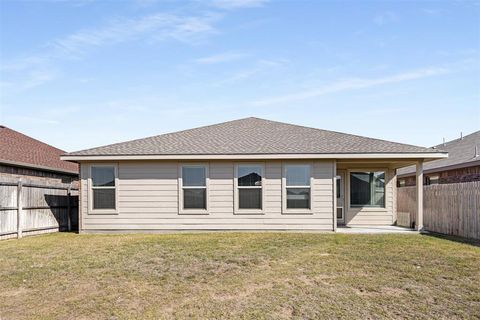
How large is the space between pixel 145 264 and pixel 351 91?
11367 millimetres

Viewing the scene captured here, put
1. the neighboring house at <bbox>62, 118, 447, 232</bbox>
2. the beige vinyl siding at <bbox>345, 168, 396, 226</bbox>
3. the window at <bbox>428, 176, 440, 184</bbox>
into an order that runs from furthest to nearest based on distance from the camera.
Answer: the window at <bbox>428, 176, 440, 184</bbox>
the beige vinyl siding at <bbox>345, 168, 396, 226</bbox>
the neighboring house at <bbox>62, 118, 447, 232</bbox>

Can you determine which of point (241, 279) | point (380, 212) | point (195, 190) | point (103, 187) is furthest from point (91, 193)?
point (380, 212)

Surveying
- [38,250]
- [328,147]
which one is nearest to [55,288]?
[38,250]

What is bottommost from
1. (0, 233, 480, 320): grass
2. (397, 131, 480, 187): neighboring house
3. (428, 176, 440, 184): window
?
(0, 233, 480, 320): grass

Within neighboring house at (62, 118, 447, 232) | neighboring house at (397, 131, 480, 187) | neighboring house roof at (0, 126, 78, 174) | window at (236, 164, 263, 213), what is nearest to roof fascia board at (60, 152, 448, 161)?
neighboring house at (62, 118, 447, 232)

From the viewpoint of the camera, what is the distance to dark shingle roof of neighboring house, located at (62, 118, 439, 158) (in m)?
12.0

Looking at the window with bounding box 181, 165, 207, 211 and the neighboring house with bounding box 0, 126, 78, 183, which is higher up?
the neighboring house with bounding box 0, 126, 78, 183

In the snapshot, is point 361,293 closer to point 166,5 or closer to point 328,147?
point 328,147

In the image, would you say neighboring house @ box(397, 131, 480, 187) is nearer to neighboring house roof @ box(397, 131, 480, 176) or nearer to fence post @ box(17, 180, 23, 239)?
neighboring house roof @ box(397, 131, 480, 176)

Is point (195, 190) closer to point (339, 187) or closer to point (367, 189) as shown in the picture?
point (339, 187)

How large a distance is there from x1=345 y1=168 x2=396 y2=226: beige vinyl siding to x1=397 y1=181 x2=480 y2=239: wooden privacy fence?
2.21ft

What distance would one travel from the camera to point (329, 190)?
1207 centimetres

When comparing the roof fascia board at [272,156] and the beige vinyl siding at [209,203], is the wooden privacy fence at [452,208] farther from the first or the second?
the beige vinyl siding at [209,203]

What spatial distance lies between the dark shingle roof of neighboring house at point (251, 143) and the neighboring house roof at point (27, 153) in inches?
144
